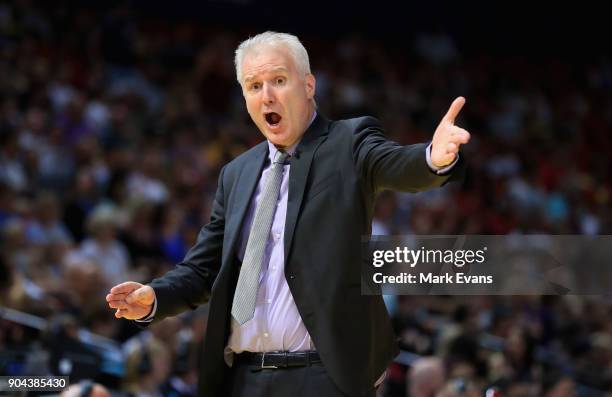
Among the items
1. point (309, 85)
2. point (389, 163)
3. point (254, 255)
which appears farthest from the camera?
point (309, 85)

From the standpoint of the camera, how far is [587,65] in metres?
15.6

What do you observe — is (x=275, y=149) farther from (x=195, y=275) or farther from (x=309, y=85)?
(x=195, y=275)

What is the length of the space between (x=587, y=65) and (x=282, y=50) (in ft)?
43.9

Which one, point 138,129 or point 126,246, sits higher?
point 138,129

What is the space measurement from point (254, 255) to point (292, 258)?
0.48ft

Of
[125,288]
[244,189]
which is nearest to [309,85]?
[244,189]

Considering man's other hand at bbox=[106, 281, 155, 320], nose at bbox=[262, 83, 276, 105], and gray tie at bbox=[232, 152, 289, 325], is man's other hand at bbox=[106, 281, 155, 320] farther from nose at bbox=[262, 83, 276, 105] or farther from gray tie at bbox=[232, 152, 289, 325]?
nose at bbox=[262, 83, 276, 105]

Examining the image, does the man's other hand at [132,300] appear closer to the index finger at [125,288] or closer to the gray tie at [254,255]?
the index finger at [125,288]

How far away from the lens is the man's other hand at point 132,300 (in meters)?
3.00

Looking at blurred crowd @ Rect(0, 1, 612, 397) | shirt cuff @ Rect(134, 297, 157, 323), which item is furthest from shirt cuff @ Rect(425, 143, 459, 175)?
blurred crowd @ Rect(0, 1, 612, 397)

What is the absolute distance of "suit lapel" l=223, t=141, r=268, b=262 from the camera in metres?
3.11

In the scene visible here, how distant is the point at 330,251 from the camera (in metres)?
2.91

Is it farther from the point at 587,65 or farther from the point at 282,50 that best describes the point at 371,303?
the point at 587,65

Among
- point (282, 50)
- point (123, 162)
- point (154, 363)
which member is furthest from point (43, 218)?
point (282, 50)
